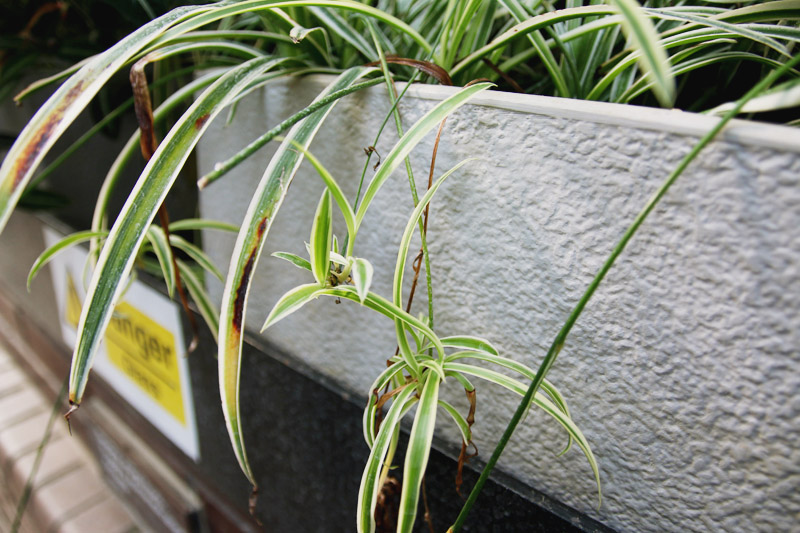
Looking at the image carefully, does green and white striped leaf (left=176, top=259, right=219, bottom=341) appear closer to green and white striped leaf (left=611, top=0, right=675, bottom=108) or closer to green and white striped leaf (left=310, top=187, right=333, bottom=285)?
green and white striped leaf (left=310, top=187, right=333, bottom=285)

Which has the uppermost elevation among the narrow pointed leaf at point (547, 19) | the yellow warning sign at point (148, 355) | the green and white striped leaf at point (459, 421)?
the narrow pointed leaf at point (547, 19)

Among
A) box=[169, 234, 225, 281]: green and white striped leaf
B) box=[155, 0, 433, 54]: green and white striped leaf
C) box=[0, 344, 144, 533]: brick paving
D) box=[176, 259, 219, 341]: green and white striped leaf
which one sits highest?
box=[155, 0, 433, 54]: green and white striped leaf

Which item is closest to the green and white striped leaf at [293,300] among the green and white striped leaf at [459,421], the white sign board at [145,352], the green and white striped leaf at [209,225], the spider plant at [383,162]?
the spider plant at [383,162]

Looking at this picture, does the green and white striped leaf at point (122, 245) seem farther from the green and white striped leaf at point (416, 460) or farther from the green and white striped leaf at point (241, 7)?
the green and white striped leaf at point (416, 460)

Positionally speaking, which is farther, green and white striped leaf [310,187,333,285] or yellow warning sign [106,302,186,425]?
yellow warning sign [106,302,186,425]

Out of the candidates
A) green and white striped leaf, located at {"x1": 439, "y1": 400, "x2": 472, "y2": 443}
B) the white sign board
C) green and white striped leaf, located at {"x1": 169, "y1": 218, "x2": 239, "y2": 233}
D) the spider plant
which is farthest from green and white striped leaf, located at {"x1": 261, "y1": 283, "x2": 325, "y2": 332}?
the white sign board

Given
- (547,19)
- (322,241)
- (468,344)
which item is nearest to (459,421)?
(468,344)

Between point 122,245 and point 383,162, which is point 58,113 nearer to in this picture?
point 122,245
